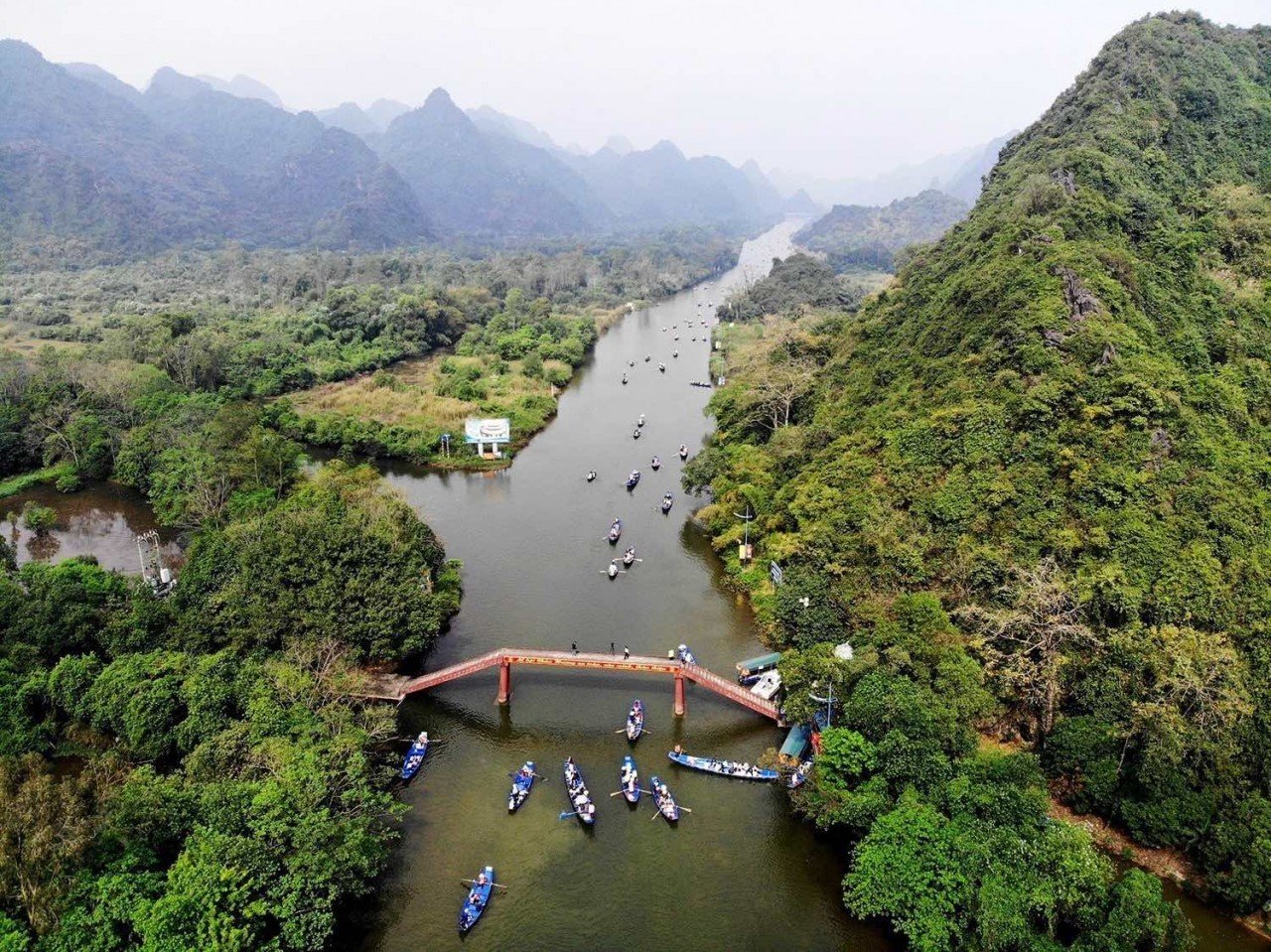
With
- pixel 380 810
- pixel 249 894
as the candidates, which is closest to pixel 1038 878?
pixel 380 810

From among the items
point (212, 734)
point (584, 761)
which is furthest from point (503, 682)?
point (212, 734)

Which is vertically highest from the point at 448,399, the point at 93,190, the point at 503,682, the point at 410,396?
the point at 93,190

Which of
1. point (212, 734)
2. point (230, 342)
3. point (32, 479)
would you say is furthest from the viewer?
point (230, 342)

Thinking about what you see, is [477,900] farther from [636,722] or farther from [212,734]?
[212,734]

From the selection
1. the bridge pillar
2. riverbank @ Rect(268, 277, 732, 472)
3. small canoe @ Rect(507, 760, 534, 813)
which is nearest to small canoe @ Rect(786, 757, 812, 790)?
small canoe @ Rect(507, 760, 534, 813)

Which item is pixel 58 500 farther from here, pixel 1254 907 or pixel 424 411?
pixel 1254 907

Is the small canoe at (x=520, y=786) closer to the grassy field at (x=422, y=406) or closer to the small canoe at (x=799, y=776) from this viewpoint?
the small canoe at (x=799, y=776)
